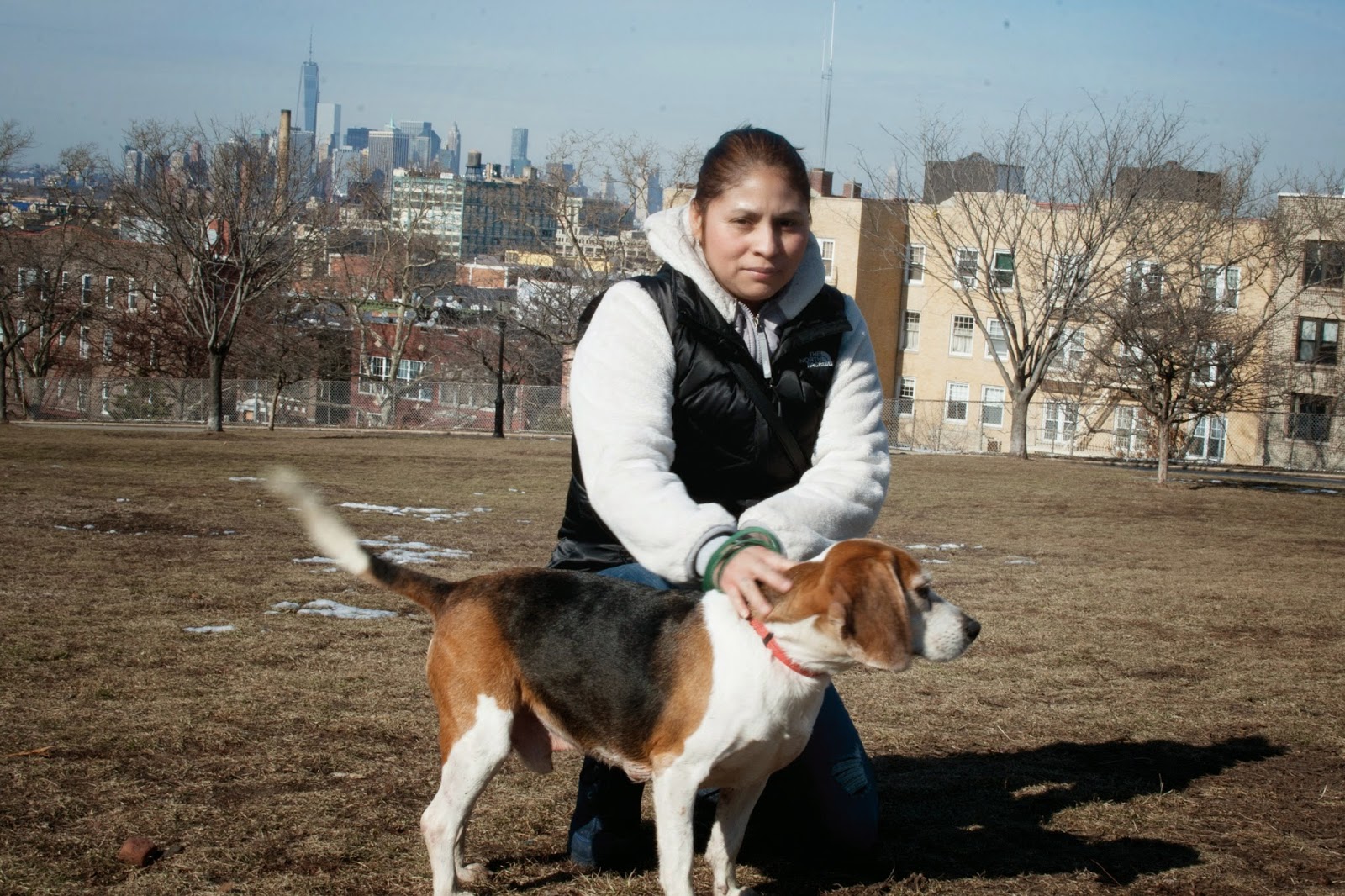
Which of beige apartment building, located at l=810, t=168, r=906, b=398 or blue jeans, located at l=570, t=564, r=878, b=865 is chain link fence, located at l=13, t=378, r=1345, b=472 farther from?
blue jeans, located at l=570, t=564, r=878, b=865

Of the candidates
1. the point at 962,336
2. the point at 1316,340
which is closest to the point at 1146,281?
the point at 1316,340

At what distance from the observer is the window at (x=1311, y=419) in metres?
41.9

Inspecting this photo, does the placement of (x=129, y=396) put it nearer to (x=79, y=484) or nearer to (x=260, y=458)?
(x=260, y=458)

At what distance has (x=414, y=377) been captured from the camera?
57.4m

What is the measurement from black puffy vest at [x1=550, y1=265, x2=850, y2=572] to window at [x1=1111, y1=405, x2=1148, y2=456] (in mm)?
40412

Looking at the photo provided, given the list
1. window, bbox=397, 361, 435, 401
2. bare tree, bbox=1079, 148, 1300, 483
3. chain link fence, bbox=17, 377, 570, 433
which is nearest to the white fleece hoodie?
bare tree, bbox=1079, 148, 1300, 483

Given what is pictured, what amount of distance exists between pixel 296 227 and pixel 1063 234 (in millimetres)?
22324

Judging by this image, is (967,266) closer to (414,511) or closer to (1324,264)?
(1324,264)

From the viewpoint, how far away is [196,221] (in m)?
30.6

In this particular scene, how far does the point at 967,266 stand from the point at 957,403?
898 centimetres

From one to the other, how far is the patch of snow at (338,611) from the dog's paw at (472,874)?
12.5ft

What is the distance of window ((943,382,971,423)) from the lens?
45844 mm

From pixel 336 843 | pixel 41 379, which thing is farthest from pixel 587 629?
pixel 41 379

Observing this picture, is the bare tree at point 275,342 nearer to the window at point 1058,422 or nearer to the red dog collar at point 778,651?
the window at point 1058,422
